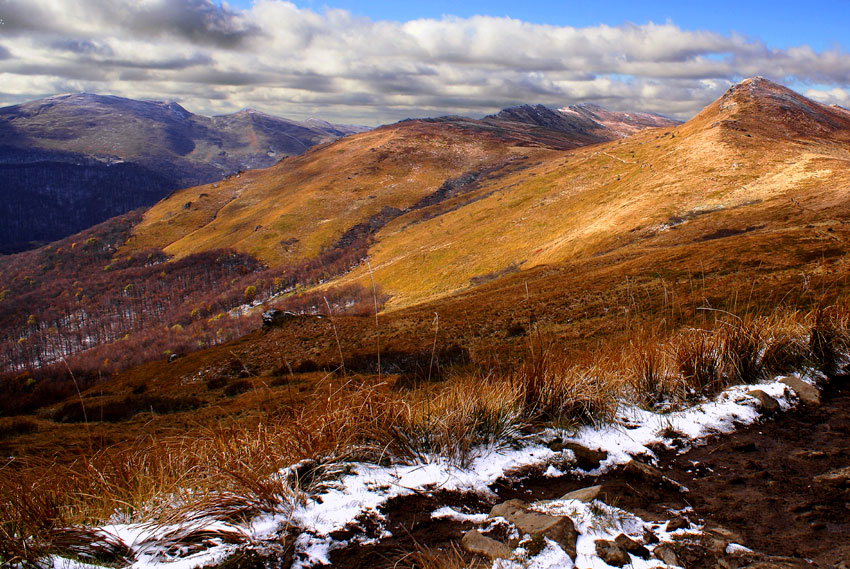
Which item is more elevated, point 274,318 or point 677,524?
point 677,524

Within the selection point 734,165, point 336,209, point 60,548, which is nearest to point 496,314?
point 60,548

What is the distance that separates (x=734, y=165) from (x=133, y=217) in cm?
19954

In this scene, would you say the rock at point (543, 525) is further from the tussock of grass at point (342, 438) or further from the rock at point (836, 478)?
the rock at point (836, 478)

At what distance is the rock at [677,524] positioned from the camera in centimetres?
301

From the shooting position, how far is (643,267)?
24.7 metres

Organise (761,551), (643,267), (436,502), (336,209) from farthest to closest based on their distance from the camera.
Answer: (336,209)
(643,267)
(436,502)
(761,551)

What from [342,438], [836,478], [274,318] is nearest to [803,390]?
[836,478]

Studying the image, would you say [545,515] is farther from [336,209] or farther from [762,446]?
[336,209]

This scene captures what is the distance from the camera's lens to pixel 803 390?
5180 mm

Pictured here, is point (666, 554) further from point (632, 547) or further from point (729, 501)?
point (729, 501)

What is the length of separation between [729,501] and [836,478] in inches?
37.0

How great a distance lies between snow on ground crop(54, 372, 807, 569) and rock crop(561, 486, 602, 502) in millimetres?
95

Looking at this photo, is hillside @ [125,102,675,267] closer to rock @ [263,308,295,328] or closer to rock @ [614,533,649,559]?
rock @ [263,308,295,328]

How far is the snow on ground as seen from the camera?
2.78m
